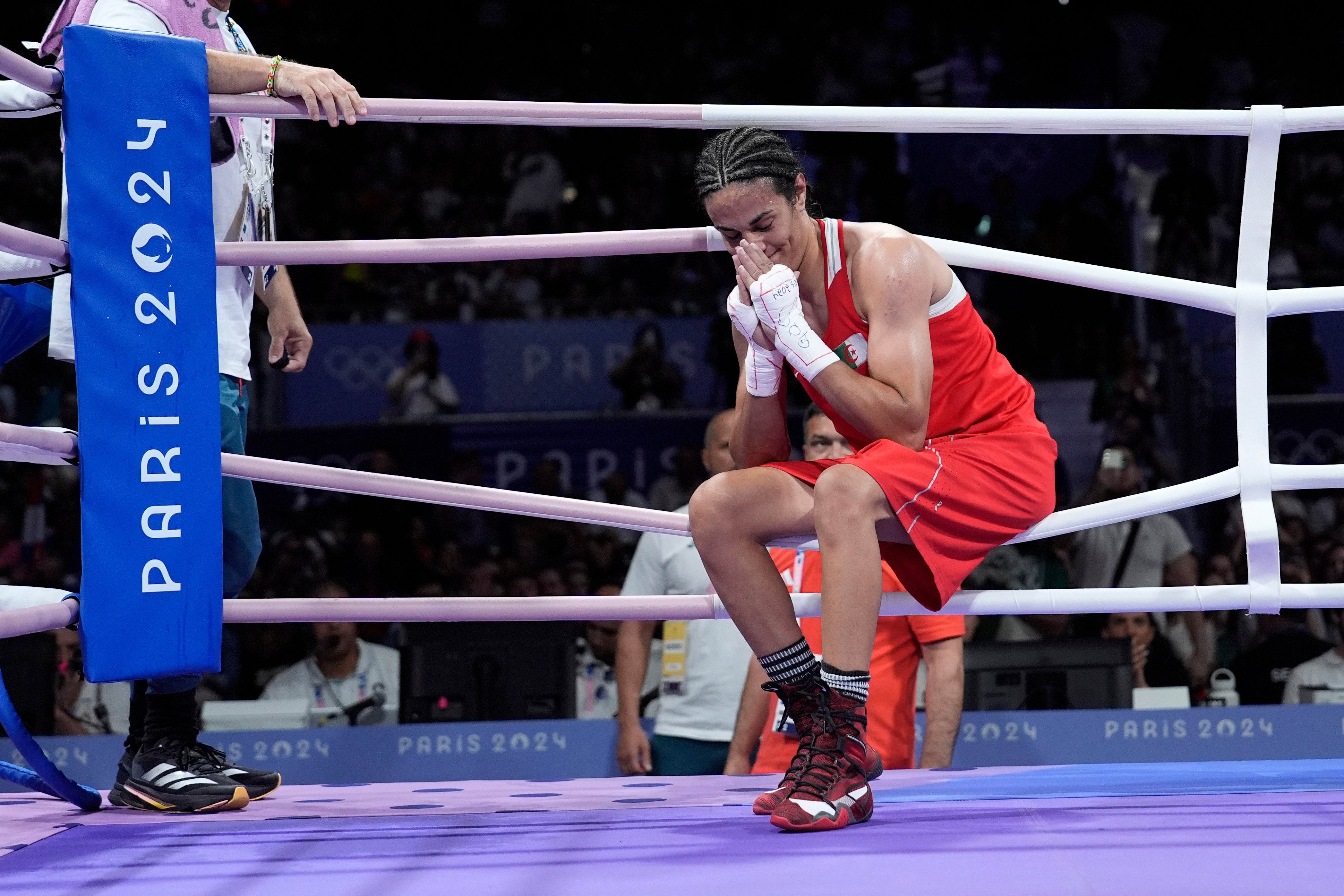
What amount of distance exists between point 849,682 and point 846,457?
13.7 inches

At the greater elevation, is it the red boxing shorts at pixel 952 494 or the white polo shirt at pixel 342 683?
the red boxing shorts at pixel 952 494

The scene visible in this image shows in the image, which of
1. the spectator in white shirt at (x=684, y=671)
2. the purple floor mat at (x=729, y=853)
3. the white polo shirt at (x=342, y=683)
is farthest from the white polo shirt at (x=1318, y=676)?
the white polo shirt at (x=342, y=683)

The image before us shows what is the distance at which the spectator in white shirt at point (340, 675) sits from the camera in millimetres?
4598

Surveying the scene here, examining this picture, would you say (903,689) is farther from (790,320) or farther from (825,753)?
(790,320)

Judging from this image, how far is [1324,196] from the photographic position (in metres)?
9.04

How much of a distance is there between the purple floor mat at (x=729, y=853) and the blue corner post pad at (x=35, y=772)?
113 millimetres

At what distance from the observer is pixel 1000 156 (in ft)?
35.1

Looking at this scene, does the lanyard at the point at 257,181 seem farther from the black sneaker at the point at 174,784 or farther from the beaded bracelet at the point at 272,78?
the black sneaker at the point at 174,784

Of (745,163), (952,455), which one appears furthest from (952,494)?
(745,163)

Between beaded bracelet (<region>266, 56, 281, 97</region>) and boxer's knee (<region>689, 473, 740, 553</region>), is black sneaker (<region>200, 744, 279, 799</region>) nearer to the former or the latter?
boxer's knee (<region>689, 473, 740, 553</region>)

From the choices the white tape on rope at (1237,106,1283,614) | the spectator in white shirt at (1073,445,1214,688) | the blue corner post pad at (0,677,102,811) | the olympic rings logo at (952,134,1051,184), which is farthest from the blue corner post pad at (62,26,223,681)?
the olympic rings logo at (952,134,1051,184)

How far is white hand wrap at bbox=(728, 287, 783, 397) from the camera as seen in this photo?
79.7 inches

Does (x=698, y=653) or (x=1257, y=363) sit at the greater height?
(x=1257, y=363)

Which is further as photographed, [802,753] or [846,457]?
[846,457]
